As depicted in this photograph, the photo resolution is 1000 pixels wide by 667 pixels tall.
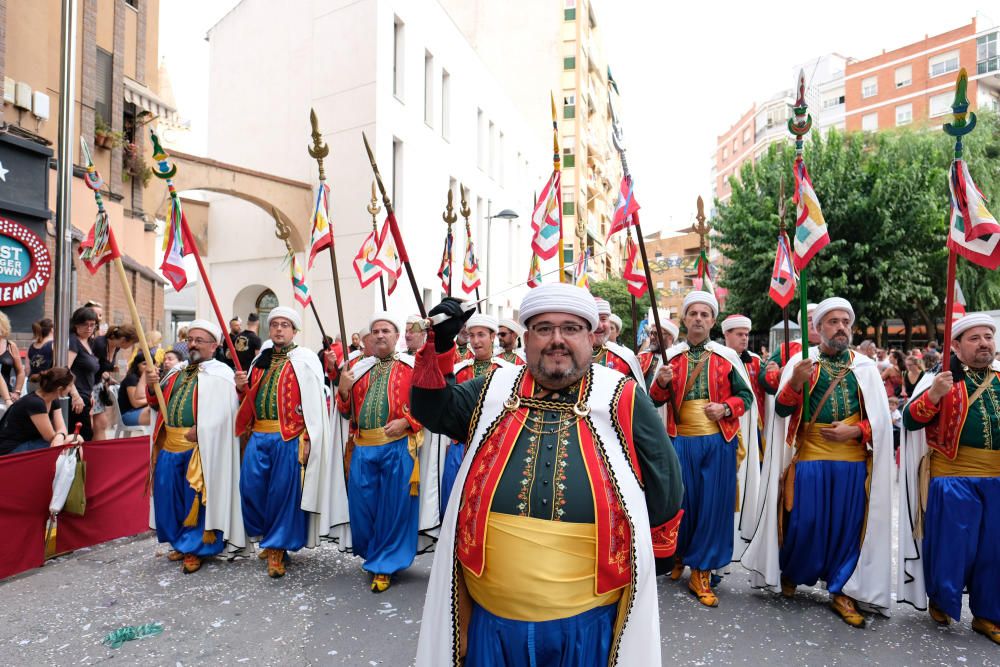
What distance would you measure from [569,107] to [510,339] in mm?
37997

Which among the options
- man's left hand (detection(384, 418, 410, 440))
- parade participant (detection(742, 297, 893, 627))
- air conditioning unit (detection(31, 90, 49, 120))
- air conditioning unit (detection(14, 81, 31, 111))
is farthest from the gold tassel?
air conditioning unit (detection(31, 90, 49, 120))

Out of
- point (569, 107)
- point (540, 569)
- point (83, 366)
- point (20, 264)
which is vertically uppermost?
point (569, 107)

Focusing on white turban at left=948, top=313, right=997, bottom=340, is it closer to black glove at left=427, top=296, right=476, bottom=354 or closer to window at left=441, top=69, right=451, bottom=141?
black glove at left=427, top=296, right=476, bottom=354

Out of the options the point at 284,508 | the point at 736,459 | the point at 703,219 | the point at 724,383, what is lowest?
the point at 284,508

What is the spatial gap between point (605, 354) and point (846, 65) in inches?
2423

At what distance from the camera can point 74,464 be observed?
6160 mm

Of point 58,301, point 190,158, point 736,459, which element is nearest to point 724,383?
point 736,459

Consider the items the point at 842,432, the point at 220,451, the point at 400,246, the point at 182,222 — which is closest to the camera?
the point at 400,246

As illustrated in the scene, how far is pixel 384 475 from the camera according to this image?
5727mm

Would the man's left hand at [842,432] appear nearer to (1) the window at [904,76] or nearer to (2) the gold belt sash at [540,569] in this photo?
(2) the gold belt sash at [540,569]

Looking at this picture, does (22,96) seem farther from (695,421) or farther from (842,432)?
(842,432)

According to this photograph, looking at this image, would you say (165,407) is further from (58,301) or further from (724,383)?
(724,383)

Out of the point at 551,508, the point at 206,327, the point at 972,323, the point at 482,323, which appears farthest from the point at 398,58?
the point at 551,508

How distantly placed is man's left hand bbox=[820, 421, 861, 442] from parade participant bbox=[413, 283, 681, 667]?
8.90 feet
